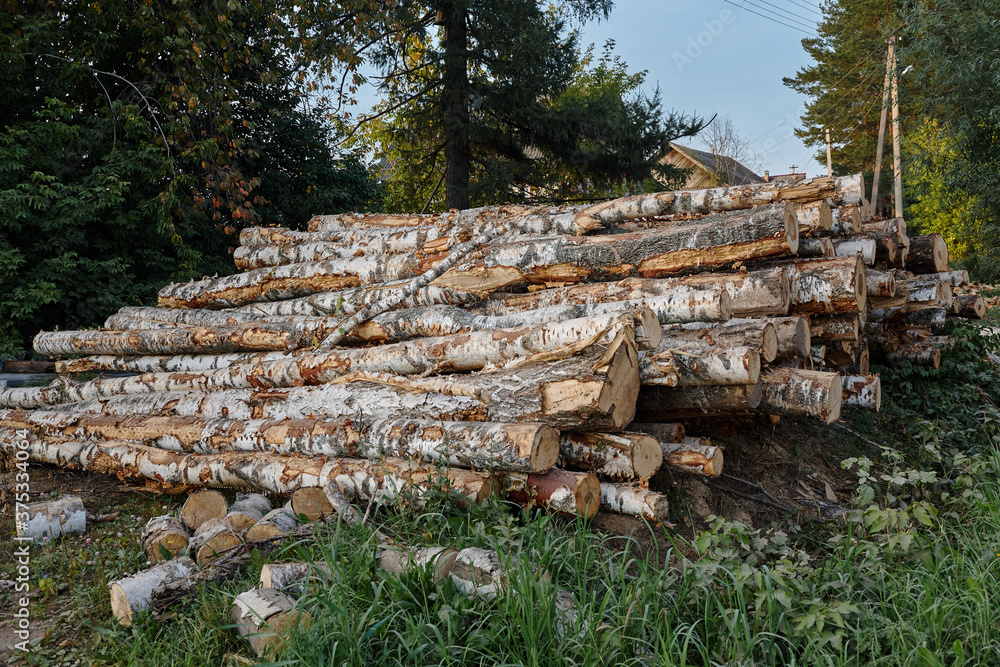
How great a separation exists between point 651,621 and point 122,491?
175 inches

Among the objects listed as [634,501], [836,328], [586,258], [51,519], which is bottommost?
[51,519]

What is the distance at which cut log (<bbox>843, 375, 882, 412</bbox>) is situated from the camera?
543cm

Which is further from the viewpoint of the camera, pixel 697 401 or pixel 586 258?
pixel 586 258

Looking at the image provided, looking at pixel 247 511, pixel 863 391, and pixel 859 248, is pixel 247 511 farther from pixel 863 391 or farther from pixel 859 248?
pixel 859 248

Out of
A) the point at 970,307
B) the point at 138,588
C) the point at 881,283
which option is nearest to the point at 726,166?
the point at 970,307

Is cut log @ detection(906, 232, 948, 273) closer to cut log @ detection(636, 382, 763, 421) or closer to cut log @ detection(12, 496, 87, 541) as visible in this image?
cut log @ detection(636, 382, 763, 421)

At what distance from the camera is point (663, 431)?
13.3ft

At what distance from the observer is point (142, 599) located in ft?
9.50

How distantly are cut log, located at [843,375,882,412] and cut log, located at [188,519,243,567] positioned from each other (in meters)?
5.00

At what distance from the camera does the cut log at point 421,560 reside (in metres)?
2.65

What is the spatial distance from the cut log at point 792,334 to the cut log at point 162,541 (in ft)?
12.6

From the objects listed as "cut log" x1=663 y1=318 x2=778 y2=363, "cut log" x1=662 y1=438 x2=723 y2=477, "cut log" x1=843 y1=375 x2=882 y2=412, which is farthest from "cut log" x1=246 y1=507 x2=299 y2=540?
"cut log" x1=843 y1=375 x2=882 y2=412

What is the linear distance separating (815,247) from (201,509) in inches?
192

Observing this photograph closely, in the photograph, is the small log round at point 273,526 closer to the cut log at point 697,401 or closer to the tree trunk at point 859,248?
the cut log at point 697,401
